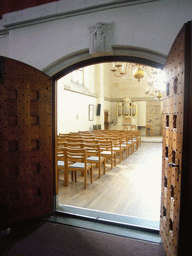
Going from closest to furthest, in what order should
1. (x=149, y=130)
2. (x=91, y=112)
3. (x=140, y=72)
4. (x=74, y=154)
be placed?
(x=74, y=154), (x=140, y=72), (x=91, y=112), (x=149, y=130)

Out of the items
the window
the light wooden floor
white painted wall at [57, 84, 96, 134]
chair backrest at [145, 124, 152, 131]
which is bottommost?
the light wooden floor

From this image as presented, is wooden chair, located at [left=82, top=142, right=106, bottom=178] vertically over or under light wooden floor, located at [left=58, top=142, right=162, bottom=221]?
over

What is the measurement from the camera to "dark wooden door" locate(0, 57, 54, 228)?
2779mm

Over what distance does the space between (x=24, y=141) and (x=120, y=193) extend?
2.07 metres

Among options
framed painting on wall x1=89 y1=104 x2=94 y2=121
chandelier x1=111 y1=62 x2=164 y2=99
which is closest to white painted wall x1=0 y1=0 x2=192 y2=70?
chandelier x1=111 y1=62 x2=164 y2=99

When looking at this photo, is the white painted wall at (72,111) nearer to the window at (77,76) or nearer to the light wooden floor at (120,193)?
the window at (77,76)

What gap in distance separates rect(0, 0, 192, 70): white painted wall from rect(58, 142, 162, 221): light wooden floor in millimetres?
2299

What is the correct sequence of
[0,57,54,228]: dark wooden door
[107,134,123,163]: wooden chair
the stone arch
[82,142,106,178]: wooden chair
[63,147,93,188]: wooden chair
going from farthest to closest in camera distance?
[107,134,123,163]: wooden chair < [82,142,106,178]: wooden chair < [63,147,93,188]: wooden chair < [0,57,54,228]: dark wooden door < the stone arch

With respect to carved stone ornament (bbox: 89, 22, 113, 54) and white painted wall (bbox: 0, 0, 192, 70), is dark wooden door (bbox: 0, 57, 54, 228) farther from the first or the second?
carved stone ornament (bbox: 89, 22, 113, 54)

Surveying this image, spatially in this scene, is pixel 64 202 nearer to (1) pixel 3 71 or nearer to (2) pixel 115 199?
(2) pixel 115 199

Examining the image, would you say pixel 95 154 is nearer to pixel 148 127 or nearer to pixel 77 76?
pixel 77 76

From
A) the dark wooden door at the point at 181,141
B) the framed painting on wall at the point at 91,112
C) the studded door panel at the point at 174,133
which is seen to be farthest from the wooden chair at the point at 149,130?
the dark wooden door at the point at 181,141

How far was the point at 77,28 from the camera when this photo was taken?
2.96m

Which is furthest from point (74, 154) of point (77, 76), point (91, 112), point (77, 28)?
point (91, 112)
